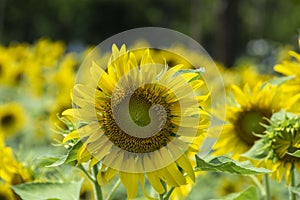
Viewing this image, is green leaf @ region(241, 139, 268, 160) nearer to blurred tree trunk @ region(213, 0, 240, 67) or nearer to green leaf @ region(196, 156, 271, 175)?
green leaf @ region(196, 156, 271, 175)

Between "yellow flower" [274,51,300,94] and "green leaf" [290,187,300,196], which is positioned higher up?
"yellow flower" [274,51,300,94]

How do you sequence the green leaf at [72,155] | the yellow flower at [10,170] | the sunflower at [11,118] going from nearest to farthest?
the green leaf at [72,155], the yellow flower at [10,170], the sunflower at [11,118]

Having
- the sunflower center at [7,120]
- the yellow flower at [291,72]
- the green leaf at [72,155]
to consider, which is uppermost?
the green leaf at [72,155]

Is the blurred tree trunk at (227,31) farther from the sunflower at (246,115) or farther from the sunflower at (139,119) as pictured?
the sunflower at (139,119)

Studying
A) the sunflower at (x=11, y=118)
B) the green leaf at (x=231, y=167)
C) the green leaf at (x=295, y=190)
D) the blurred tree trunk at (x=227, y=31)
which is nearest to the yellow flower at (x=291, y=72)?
the green leaf at (x=295, y=190)

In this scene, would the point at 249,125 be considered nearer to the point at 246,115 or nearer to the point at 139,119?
the point at 246,115

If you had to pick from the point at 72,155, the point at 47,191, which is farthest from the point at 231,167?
the point at 47,191

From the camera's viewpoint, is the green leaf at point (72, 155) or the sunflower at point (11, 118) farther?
the sunflower at point (11, 118)

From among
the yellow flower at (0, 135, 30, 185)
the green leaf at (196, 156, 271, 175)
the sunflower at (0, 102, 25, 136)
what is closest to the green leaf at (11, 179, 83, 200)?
the yellow flower at (0, 135, 30, 185)
